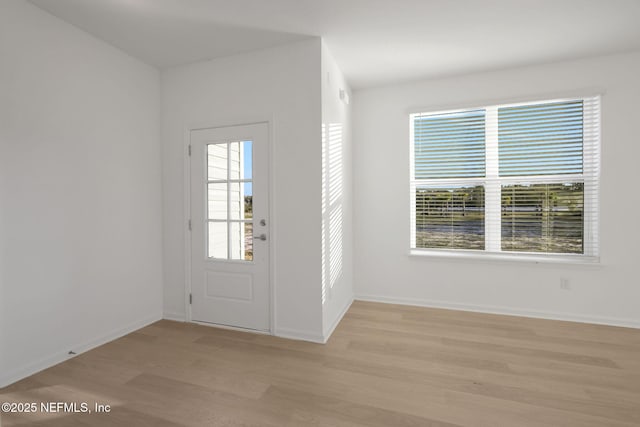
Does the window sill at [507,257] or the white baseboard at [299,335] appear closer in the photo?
the white baseboard at [299,335]

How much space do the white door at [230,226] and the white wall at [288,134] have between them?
0.13 metres

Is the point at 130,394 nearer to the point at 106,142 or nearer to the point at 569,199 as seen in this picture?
the point at 106,142

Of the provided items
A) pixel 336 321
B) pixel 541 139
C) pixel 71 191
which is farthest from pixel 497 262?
pixel 71 191

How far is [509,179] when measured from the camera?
3.39 metres

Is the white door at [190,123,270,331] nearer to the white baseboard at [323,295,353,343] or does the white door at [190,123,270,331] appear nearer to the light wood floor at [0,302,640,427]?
the light wood floor at [0,302,640,427]

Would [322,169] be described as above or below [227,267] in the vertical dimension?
above

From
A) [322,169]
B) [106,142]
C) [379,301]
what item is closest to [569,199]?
[379,301]

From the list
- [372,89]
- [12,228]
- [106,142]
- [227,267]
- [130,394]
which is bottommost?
[130,394]

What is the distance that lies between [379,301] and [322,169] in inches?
79.3

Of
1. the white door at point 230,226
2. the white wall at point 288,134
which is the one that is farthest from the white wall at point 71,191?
the white wall at point 288,134

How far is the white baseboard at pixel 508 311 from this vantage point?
3.05 meters

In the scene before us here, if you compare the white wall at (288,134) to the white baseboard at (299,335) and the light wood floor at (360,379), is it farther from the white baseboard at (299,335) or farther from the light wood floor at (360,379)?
the light wood floor at (360,379)

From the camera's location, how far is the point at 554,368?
225 cm

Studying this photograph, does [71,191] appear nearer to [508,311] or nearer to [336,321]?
[336,321]
